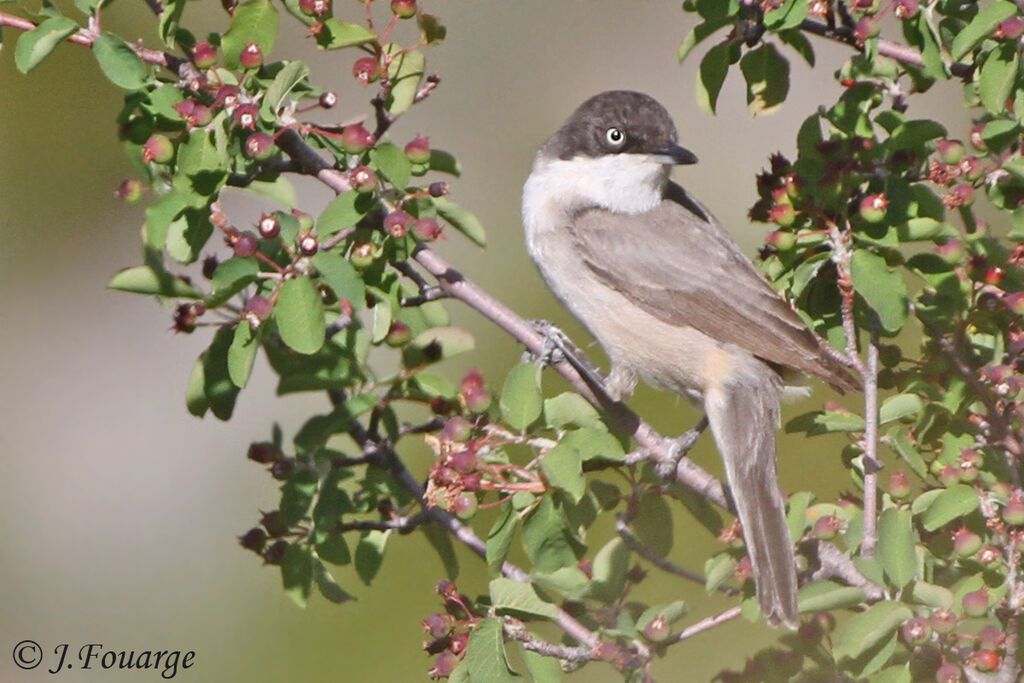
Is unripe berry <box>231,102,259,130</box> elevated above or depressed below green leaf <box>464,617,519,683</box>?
above

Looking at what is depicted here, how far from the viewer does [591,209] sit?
13.3 feet

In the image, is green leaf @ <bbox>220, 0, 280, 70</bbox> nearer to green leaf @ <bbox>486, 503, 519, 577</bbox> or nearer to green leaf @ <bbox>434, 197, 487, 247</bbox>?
green leaf @ <bbox>434, 197, 487, 247</bbox>

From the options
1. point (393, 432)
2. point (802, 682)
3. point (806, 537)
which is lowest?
point (802, 682)

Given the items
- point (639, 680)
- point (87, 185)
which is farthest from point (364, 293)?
point (87, 185)

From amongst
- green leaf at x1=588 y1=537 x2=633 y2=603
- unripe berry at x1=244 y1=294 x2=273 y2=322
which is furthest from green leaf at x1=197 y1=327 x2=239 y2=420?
green leaf at x1=588 y1=537 x2=633 y2=603

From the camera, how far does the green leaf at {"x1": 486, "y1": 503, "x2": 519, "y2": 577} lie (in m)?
2.56

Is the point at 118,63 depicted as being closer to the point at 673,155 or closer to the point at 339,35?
the point at 339,35

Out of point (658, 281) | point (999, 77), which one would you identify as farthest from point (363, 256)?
point (658, 281)

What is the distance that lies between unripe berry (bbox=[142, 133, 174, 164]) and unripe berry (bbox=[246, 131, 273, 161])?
0.19 metres

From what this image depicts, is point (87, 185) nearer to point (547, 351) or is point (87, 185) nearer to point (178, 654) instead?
point (178, 654)

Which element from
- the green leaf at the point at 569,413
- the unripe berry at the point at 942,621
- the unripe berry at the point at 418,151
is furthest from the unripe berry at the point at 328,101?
the unripe berry at the point at 942,621

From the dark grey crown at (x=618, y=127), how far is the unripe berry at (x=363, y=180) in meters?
1.54

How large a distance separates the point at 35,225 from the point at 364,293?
13.1 ft

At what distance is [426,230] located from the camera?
2650 mm
